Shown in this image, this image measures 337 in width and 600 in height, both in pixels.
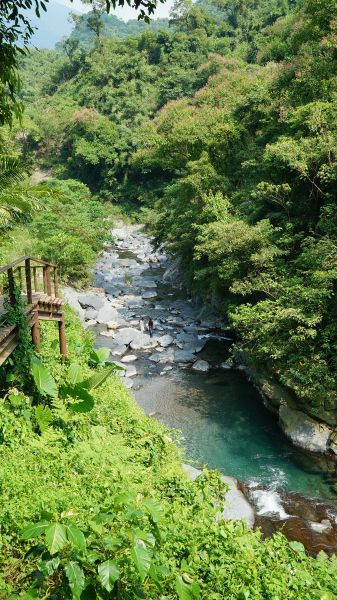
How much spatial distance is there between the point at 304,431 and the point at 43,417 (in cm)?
→ 792

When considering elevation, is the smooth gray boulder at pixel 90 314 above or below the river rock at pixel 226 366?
above

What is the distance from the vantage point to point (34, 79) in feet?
294

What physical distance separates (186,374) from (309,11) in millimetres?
17604

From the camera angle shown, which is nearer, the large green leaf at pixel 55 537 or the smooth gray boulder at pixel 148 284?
the large green leaf at pixel 55 537

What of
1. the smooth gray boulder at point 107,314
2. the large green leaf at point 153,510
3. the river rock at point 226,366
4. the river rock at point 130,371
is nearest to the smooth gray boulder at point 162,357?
the river rock at point 130,371

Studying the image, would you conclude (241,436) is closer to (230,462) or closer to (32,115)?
(230,462)

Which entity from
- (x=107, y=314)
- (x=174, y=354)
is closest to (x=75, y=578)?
(x=174, y=354)

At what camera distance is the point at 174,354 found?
18859 millimetres

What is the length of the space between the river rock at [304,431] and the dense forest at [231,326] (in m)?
0.42

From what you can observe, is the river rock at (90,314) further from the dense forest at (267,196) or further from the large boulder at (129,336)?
the dense forest at (267,196)

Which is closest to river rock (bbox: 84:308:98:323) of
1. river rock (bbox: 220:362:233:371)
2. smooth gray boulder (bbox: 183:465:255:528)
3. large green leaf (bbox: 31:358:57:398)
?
river rock (bbox: 220:362:233:371)

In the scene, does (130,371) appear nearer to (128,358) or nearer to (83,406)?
(128,358)

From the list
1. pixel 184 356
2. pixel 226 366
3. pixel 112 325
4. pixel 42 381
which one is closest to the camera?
pixel 42 381

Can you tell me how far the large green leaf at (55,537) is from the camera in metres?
3.91
